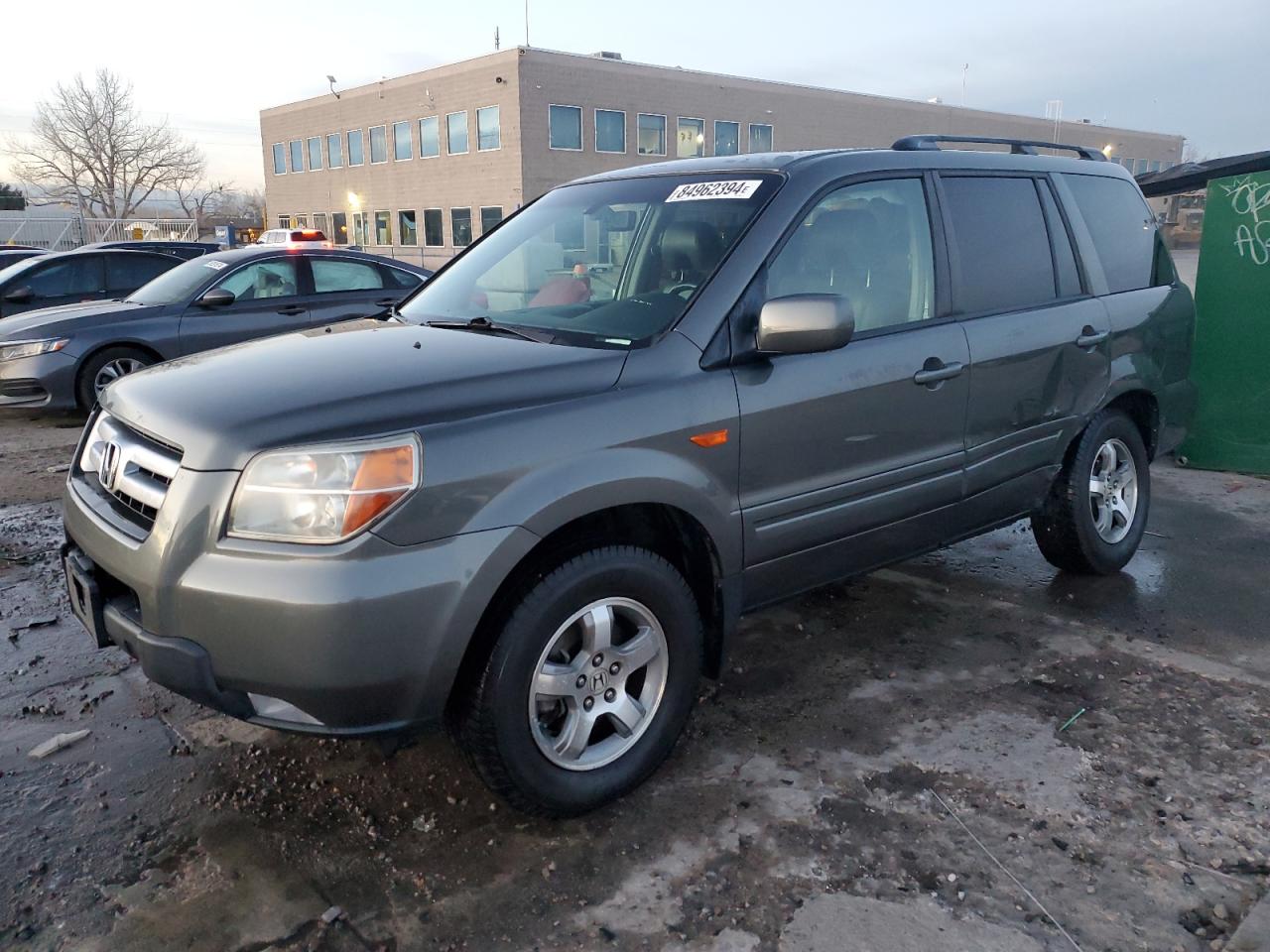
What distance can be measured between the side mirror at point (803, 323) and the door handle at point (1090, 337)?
1767 millimetres

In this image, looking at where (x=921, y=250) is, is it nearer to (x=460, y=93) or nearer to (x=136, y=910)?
(x=136, y=910)

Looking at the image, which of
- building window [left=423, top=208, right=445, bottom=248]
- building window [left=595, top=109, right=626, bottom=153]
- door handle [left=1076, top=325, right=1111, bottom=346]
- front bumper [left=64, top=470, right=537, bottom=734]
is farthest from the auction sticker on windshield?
building window [left=423, top=208, right=445, bottom=248]

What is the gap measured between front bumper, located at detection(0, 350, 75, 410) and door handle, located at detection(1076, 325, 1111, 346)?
7.63 metres

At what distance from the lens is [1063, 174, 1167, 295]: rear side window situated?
14.6ft

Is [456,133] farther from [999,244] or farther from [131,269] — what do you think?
[999,244]

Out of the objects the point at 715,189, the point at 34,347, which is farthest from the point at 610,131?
the point at 715,189

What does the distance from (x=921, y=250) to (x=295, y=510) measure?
2.48 meters

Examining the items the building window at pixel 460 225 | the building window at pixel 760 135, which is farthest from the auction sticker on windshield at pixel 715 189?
the building window at pixel 760 135

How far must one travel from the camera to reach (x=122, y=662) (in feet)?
12.6

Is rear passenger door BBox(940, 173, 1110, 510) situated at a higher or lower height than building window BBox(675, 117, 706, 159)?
lower

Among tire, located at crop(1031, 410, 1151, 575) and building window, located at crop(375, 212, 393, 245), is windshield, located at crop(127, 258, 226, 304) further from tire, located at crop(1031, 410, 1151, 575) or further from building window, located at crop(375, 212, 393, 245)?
building window, located at crop(375, 212, 393, 245)

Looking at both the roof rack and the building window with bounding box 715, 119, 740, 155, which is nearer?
the roof rack

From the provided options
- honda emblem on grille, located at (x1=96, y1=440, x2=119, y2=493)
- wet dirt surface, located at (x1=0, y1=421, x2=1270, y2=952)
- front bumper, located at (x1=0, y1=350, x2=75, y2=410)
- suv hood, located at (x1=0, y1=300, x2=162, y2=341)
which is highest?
honda emblem on grille, located at (x1=96, y1=440, x2=119, y2=493)

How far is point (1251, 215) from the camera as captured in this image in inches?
249
